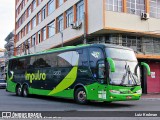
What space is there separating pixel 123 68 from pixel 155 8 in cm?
1669

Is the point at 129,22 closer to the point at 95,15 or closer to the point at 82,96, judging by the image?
the point at 95,15

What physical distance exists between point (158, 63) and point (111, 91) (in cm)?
1772

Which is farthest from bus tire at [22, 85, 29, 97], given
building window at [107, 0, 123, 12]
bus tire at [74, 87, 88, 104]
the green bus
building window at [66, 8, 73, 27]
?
building window at [66, 8, 73, 27]

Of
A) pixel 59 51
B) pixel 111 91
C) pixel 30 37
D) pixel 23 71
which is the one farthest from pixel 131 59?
pixel 30 37

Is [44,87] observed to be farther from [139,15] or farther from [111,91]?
[139,15]

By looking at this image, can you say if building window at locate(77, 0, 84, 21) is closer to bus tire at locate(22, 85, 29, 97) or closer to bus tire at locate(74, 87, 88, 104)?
bus tire at locate(22, 85, 29, 97)

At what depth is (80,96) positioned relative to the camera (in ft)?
53.2

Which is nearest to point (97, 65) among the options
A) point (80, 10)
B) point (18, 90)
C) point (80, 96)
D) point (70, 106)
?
point (80, 96)

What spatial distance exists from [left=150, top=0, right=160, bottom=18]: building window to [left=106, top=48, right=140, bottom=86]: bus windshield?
588 inches

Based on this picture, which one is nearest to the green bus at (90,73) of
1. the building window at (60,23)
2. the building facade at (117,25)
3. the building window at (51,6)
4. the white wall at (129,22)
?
the building facade at (117,25)

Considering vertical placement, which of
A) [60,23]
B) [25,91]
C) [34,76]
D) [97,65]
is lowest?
[25,91]

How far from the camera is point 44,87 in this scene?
19531 millimetres

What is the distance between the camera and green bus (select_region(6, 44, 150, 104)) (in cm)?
1468

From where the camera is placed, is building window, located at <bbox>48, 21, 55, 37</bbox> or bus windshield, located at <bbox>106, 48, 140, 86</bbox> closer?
bus windshield, located at <bbox>106, 48, 140, 86</bbox>
